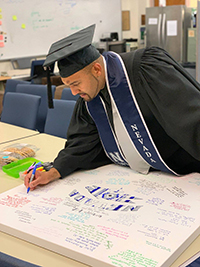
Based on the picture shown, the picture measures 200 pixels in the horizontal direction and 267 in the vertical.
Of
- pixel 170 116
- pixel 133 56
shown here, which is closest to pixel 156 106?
pixel 170 116

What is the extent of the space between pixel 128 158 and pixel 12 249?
2.11 ft

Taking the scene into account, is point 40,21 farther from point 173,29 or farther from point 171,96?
point 171,96

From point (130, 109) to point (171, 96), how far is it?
0.20 m

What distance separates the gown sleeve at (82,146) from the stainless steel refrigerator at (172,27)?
189 inches

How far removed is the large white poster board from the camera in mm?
962

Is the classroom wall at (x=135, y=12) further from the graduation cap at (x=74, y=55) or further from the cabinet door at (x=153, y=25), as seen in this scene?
the graduation cap at (x=74, y=55)

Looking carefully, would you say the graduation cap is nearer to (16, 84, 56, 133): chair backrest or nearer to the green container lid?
the green container lid

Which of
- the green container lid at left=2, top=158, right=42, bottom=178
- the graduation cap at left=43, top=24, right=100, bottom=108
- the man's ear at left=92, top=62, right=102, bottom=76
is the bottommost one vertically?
the green container lid at left=2, top=158, right=42, bottom=178

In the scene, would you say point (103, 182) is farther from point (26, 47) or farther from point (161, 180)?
point (26, 47)

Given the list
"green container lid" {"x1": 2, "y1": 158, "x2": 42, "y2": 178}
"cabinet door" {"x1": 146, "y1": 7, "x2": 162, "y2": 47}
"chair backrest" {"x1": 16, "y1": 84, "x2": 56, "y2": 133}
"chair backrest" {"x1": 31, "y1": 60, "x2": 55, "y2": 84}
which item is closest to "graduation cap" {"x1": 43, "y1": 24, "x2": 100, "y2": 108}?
"green container lid" {"x1": 2, "y1": 158, "x2": 42, "y2": 178}

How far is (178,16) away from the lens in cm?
593

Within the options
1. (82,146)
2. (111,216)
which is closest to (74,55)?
(82,146)

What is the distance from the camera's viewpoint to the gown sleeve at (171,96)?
4.11 ft

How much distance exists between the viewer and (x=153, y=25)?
6230 millimetres
